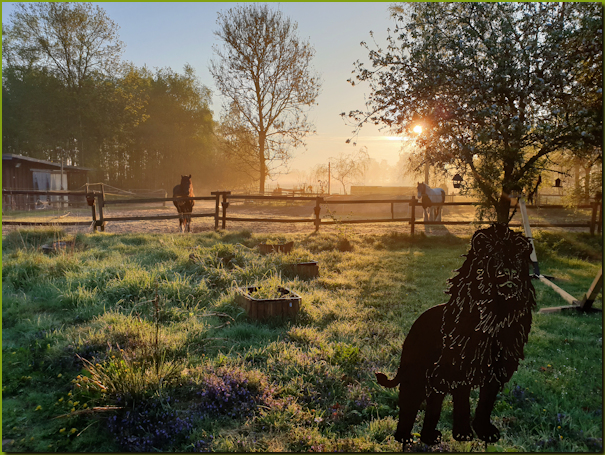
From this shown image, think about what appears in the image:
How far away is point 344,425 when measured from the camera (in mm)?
2537

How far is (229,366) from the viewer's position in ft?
10.3

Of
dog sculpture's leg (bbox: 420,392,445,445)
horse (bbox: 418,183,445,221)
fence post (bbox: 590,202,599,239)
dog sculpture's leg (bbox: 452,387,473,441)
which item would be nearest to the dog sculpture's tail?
dog sculpture's leg (bbox: 420,392,445,445)

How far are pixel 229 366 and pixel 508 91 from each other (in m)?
5.43

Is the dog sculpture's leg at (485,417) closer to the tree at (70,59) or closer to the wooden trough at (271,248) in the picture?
the wooden trough at (271,248)

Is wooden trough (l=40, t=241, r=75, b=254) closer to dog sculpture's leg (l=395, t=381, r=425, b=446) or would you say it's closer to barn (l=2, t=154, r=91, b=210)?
dog sculpture's leg (l=395, t=381, r=425, b=446)

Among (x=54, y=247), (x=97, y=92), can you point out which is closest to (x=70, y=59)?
(x=97, y=92)

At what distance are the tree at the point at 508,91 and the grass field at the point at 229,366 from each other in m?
2.06

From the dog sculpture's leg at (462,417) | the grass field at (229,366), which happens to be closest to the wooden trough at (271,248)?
the grass field at (229,366)

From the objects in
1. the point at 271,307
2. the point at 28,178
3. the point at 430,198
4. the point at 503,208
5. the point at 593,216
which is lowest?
the point at 271,307

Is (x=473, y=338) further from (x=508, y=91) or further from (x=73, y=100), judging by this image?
(x=73, y=100)

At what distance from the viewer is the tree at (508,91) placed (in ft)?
18.0

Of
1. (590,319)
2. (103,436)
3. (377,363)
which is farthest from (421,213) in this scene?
(103,436)

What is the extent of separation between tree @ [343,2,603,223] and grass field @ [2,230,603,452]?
206cm

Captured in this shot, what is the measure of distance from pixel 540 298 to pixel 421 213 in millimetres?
14110
